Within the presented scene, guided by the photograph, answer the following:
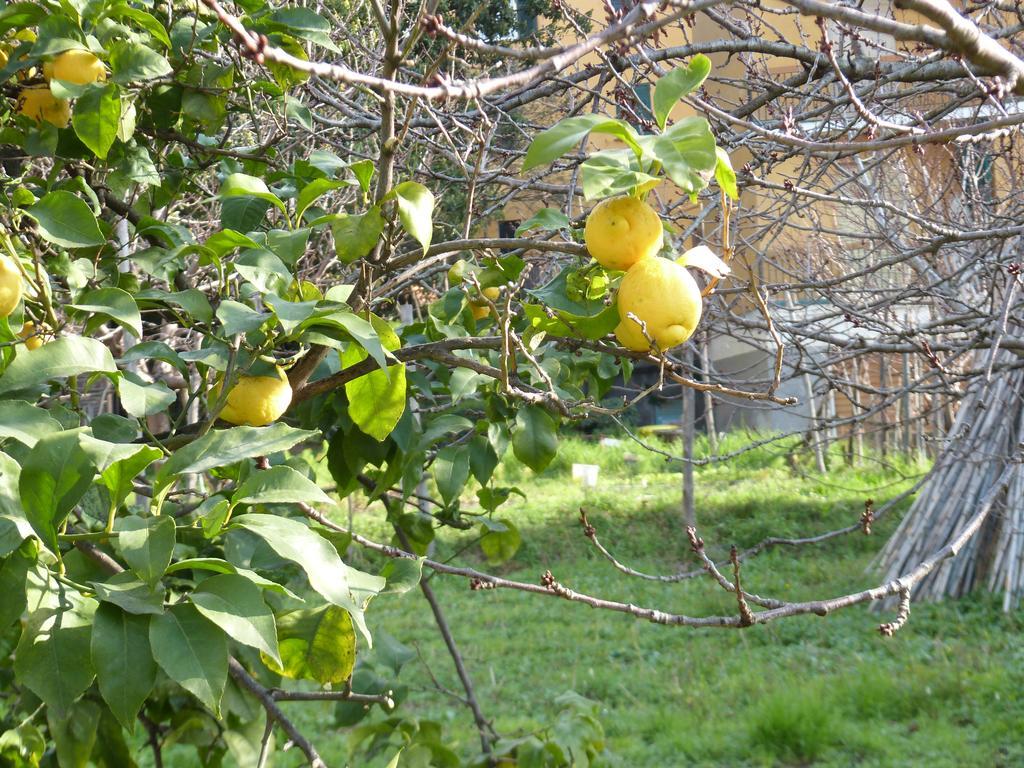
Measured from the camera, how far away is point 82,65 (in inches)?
63.1

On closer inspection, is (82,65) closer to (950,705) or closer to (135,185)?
(135,185)

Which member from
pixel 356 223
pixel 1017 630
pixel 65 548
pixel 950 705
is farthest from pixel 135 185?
pixel 1017 630

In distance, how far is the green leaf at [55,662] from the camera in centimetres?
97

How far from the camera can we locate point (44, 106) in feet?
5.63

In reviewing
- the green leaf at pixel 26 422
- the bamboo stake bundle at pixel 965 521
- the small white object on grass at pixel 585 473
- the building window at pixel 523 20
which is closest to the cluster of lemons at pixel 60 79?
the green leaf at pixel 26 422

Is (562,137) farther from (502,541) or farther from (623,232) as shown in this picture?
(502,541)

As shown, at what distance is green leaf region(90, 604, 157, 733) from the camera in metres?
0.92

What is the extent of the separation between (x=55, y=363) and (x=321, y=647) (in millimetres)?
523

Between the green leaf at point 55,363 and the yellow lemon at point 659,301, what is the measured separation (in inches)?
22.9

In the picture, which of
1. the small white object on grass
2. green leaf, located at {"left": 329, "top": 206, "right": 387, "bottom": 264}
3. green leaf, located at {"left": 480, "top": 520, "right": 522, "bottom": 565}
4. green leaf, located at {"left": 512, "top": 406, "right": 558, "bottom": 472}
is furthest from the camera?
the small white object on grass

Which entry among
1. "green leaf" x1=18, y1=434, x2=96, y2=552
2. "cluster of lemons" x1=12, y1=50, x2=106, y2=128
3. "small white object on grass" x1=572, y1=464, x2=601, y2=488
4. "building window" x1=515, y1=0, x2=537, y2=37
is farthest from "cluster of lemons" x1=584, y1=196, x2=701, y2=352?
"small white object on grass" x1=572, y1=464, x2=601, y2=488

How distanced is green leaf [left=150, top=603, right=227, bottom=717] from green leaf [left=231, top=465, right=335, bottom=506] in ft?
0.45

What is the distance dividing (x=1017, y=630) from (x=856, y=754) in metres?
1.76

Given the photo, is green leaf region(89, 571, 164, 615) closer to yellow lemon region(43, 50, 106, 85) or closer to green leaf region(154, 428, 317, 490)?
green leaf region(154, 428, 317, 490)
